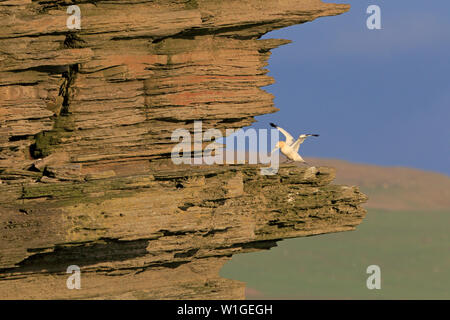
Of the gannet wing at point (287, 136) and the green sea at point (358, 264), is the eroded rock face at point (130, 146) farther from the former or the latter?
the green sea at point (358, 264)

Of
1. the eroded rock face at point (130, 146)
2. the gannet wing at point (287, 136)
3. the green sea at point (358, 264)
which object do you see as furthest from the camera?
the green sea at point (358, 264)

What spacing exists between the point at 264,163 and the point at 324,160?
86250 mm

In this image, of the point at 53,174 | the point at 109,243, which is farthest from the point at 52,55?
the point at 109,243

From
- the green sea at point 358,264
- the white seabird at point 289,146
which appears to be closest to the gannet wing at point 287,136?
the white seabird at point 289,146

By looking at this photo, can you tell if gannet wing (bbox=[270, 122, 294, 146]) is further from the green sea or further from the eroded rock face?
the green sea

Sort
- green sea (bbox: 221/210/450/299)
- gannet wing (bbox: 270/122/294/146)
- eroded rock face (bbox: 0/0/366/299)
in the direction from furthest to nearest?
green sea (bbox: 221/210/450/299)
gannet wing (bbox: 270/122/294/146)
eroded rock face (bbox: 0/0/366/299)

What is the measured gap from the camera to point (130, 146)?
1462 inches

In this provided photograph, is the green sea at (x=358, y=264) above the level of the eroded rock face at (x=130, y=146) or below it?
below

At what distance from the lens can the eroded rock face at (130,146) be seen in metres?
35.1

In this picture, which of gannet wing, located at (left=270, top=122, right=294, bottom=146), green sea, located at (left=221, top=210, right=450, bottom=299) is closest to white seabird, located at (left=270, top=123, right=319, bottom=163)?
gannet wing, located at (left=270, top=122, right=294, bottom=146)

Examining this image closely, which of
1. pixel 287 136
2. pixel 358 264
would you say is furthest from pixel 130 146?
pixel 358 264

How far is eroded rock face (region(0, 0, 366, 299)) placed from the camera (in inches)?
1380

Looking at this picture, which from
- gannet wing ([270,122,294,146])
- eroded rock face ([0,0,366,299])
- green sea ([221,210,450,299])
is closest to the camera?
eroded rock face ([0,0,366,299])

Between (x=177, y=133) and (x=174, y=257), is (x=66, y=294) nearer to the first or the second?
(x=174, y=257)
